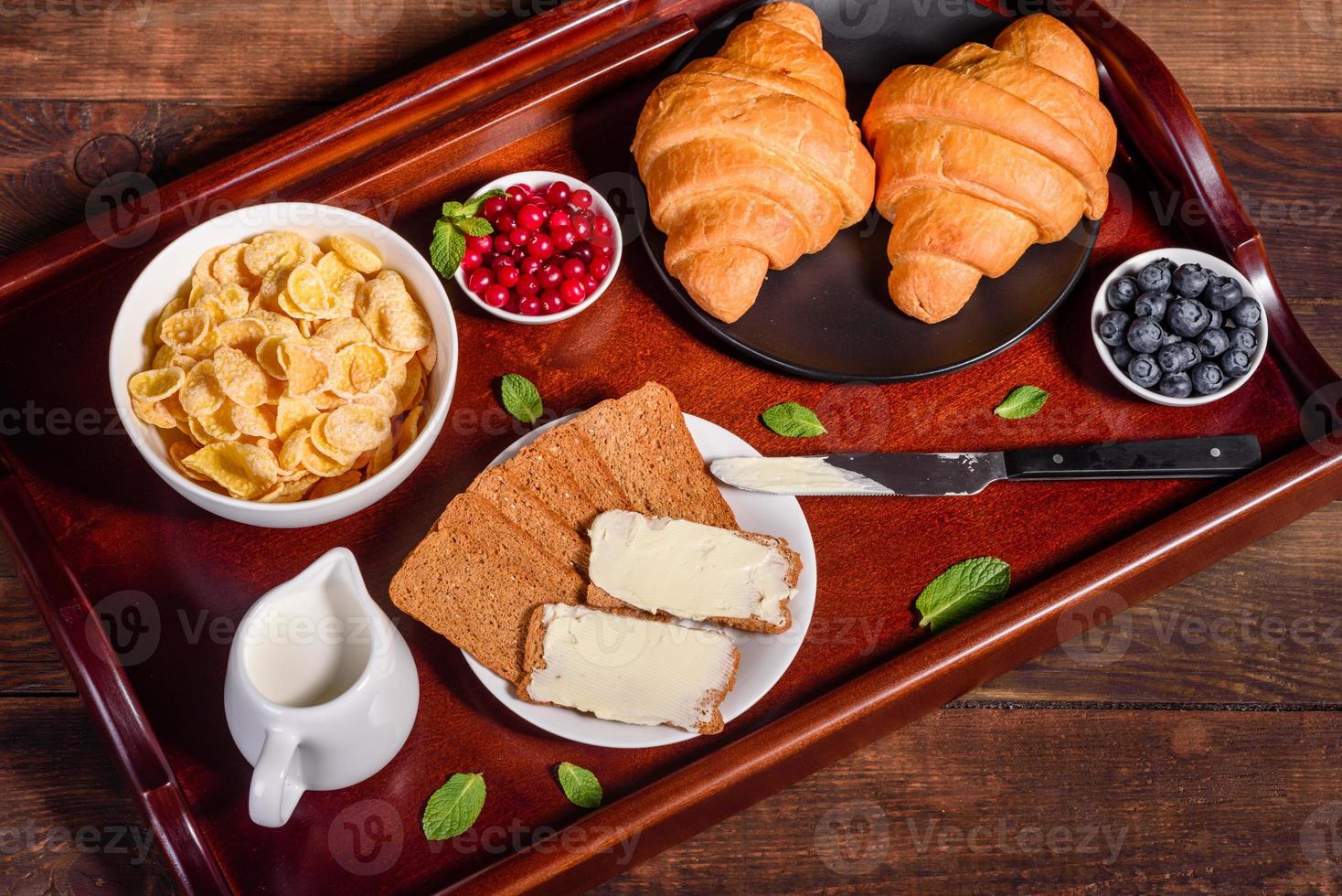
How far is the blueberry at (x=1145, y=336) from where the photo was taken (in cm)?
160

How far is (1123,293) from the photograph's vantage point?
5.39ft

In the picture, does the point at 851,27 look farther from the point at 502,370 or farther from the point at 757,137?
the point at 502,370

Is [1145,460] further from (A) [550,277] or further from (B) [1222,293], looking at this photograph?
(A) [550,277]

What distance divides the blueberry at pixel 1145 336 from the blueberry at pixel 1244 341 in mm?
104

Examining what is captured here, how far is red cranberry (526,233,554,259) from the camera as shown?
1.60m

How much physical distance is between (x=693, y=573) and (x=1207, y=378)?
0.82 metres

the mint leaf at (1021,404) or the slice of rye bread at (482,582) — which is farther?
the mint leaf at (1021,404)

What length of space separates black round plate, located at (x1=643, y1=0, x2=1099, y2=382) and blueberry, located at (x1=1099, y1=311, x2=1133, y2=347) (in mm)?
77

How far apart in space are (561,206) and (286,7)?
0.93 metres

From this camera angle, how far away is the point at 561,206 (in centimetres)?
164

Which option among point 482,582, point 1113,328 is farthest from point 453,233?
point 1113,328

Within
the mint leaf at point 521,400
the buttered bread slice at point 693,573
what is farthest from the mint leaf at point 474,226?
the buttered bread slice at point 693,573

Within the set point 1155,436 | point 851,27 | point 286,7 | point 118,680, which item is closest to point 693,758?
point 118,680

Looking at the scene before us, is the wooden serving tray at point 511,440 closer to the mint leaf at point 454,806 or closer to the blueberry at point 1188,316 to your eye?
the mint leaf at point 454,806
